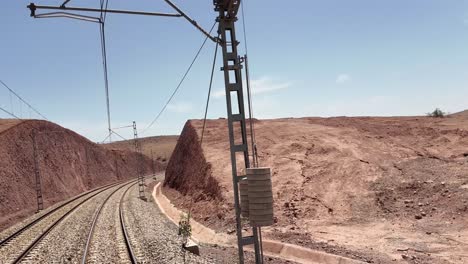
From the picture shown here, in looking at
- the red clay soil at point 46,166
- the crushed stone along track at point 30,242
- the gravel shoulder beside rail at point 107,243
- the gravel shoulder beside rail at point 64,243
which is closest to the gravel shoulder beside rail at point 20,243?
the crushed stone along track at point 30,242

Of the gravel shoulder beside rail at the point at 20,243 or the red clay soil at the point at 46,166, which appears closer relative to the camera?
the gravel shoulder beside rail at the point at 20,243

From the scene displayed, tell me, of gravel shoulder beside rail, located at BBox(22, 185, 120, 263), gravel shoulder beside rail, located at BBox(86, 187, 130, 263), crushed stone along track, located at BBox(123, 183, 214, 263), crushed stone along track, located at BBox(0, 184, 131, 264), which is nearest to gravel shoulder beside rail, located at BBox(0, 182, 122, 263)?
crushed stone along track, located at BBox(0, 184, 131, 264)

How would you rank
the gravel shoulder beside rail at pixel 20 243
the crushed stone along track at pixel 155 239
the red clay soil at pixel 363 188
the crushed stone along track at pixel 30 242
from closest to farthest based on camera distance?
the crushed stone along track at pixel 155 239, the red clay soil at pixel 363 188, the crushed stone along track at pixel 30 242, the gravel shoulder beside rail at pixel 20 243

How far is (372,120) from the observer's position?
123ft

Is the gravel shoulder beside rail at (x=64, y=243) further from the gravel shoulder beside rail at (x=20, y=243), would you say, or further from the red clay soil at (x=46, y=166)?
the red clay soil at (x=46, y=166)

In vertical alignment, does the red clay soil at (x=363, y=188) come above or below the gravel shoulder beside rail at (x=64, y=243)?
above

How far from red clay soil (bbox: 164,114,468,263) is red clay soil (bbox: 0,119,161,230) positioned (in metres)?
17.6

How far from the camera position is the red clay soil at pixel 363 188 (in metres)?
16.0

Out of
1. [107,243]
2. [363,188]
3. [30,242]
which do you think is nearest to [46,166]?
[30,242]

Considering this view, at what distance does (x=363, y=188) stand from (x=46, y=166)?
5028 cm

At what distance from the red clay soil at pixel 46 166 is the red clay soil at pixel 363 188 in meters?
17.6

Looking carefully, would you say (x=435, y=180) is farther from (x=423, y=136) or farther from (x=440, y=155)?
(x=423, y=136)

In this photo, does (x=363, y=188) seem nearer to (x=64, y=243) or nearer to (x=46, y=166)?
(x=64, y=243)

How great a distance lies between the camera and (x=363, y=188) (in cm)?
2214
